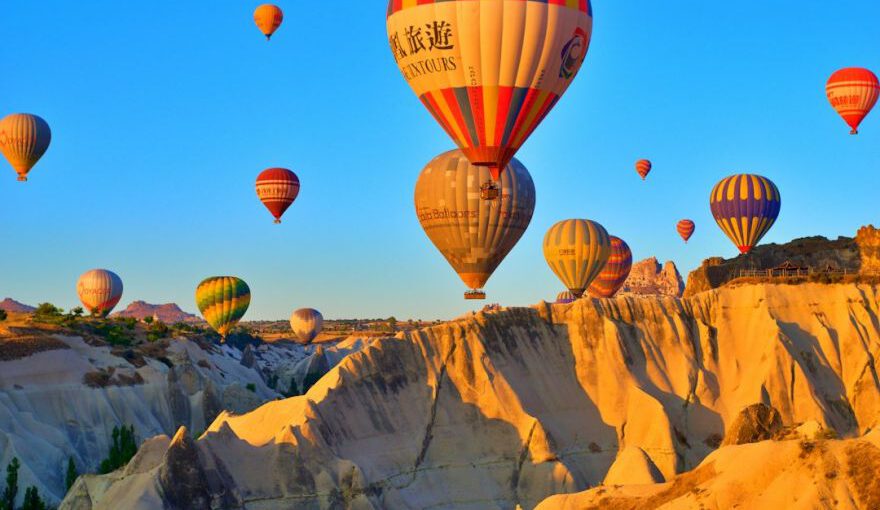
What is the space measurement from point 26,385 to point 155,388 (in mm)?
11209

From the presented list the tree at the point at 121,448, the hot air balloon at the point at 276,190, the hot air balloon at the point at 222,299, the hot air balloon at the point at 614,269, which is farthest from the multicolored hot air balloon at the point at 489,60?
the hot air balloon at the point at 222,299

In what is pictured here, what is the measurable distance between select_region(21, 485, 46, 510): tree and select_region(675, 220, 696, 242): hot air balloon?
91235mm

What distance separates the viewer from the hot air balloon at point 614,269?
120 metres

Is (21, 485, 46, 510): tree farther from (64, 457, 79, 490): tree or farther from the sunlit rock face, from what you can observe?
the sunlit rock face

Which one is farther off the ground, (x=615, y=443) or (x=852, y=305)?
(x=852, y=305)

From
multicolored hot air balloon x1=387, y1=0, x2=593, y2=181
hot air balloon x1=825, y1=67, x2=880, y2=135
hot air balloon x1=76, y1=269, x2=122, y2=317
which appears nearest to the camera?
multicolored hot air balloon x1=387, y1=0, x2=593, y2=181

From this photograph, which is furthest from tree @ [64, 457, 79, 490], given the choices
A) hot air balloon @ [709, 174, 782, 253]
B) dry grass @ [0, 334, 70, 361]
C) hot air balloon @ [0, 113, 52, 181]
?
hot air balloon @ [709, 174, 782, 253]

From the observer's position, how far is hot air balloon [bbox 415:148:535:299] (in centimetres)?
7744

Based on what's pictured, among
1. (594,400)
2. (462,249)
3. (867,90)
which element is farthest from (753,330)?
(867,90)

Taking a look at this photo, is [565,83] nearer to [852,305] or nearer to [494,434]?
[494,434]

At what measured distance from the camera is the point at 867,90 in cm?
9150

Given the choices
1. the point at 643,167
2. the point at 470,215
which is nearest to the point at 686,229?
the point at 643,167

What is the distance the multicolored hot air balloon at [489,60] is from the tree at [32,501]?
29.8 meters

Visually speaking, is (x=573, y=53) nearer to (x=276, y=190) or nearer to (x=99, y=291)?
(x=276, y=190)
